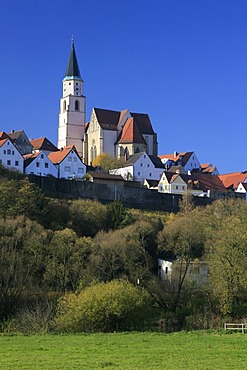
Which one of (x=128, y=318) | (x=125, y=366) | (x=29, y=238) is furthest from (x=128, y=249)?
(x=125, y=366)

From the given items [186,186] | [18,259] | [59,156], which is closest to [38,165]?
[59,156]

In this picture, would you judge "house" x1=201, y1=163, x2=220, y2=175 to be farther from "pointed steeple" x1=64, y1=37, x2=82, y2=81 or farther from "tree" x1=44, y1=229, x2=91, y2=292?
"tree" x1=44, y1=229, x2=91, y2=292

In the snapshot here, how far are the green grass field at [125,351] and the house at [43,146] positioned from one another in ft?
189

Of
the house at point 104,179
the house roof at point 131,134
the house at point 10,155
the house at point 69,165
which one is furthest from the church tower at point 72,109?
the house at point 10,155

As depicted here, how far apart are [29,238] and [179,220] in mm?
16602

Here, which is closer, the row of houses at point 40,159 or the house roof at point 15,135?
the row of houses at point 40,159

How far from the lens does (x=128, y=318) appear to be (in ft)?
103

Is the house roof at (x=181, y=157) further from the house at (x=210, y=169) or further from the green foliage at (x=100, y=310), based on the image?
the green foliage at (x=100, y=310)

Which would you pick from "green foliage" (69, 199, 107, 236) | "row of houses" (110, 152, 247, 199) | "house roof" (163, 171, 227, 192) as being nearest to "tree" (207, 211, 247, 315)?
"green foliage" (69, 199, 107, 236)

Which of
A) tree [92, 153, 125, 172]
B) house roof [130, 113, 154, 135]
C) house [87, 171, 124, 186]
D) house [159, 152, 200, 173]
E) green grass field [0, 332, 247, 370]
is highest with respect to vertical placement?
house roof [130, 113, 154, 135]

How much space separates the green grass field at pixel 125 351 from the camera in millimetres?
16953

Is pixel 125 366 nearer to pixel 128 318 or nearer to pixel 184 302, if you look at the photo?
pixel 128 318

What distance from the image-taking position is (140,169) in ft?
269

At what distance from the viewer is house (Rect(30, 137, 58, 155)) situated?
8282 cm
